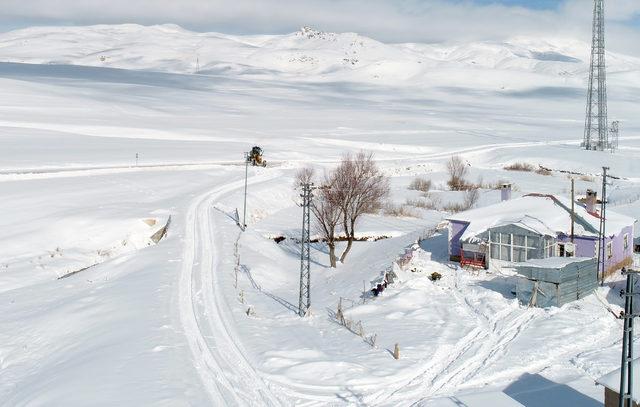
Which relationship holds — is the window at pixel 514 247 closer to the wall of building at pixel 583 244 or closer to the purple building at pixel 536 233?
the purple building at pixel 536 233

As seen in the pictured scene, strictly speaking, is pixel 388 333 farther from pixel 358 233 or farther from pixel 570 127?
pixel 570 127

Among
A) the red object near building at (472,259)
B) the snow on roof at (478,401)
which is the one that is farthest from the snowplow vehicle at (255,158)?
the snow on roof at (478,401)

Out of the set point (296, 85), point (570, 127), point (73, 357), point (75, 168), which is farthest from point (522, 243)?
point (296, 85)

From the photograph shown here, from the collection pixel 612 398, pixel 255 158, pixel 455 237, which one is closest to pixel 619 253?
pixel 455 237

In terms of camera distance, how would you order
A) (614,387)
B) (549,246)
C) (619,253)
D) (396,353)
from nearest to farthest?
(614,387), (396,353), (549,246), (619,253)

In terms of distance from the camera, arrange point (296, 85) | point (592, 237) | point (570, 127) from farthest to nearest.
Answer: point (296, 85) < point (570, 127) < point (592, 237)

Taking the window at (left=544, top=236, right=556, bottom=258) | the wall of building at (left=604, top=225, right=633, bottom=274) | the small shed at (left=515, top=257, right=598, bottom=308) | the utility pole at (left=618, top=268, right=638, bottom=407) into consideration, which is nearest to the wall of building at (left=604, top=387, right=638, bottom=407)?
the utility pole at (left=618, top=268, right=638, bottom=407)

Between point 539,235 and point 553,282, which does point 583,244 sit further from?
point 553,282
